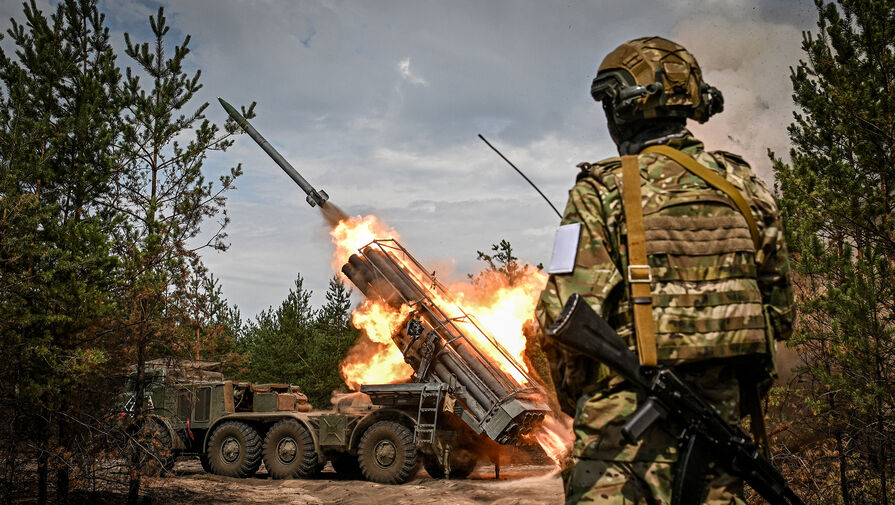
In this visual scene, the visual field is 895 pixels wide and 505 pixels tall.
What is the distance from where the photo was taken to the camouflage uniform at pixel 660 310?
2.53 metres

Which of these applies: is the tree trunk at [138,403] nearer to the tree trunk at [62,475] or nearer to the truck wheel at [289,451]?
the tree trunk at [62,475]

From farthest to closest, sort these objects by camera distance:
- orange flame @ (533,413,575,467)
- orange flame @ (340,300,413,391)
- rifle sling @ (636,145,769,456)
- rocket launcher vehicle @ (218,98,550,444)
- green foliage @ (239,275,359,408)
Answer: green foliage @ (239,275,359,408) → orange flame @ (340,300,413,391) → orange flame @ (533,413,575,467) → rocket launcher vehicle @ (218,98,550,444) → rifle sling @ (636,145,769,456)

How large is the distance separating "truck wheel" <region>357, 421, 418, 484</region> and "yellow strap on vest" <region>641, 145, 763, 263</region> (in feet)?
37.3

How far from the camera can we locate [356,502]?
11305mm

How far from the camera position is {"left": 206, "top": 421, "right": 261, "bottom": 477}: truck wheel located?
1509cm

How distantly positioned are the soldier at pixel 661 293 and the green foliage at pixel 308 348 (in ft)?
77.6

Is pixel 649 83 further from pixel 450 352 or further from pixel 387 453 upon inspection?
pixel 387 453

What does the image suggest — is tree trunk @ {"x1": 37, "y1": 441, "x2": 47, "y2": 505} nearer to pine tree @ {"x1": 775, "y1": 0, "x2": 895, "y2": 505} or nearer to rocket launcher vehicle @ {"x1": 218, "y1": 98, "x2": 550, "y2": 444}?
rocket launcher vehicle @ {"x1": 218, "y1": 98, "x2": 550, "y2": 444}

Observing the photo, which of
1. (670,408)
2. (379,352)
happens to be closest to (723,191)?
(670,408)

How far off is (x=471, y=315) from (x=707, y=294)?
438 inches

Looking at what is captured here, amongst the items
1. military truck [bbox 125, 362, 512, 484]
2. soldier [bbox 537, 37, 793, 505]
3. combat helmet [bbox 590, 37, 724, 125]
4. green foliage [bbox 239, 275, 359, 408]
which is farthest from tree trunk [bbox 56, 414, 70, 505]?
green foliage [bbox 239, 275, 359, 408]

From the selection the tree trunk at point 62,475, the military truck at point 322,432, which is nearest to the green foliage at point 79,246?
the tree trunk at point 62,475

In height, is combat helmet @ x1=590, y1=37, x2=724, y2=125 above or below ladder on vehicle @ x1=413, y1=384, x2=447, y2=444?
above

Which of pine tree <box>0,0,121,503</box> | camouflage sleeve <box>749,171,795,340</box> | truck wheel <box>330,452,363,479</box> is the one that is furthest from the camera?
truck wheel <box>330,452,363,479</box>
